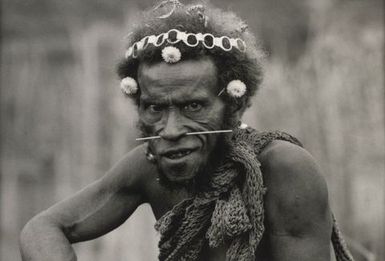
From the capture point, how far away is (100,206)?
3943 mm

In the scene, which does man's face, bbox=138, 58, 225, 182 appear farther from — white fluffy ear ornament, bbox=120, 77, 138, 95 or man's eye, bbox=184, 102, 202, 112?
white fluffy ear ornament, bbox=120, 77, 138, 95

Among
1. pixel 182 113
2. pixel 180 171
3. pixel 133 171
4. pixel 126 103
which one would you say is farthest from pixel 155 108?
pixel 126 103

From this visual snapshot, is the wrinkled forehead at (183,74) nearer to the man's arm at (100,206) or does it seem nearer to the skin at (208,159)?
the skin at (208,159)

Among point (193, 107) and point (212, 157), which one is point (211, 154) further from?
point (193, 107)

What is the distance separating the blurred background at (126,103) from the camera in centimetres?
716

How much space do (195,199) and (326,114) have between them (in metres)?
3.80

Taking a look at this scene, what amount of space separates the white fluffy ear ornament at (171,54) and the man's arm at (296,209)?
1.70ft

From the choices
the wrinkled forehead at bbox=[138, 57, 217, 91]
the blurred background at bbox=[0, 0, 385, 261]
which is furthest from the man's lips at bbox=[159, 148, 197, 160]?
the blurred background at bbox=[0, 0, 385, 261]

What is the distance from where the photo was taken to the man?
348cm

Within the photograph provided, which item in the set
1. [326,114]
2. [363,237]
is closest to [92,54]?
[326,114]

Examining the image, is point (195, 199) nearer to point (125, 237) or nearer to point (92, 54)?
point (125, 237)

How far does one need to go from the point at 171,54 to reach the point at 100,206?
798 millimetres

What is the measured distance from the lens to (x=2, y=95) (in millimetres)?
11922

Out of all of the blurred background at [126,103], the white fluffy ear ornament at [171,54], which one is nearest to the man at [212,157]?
the white fluffy ear ornament at [171,54]
